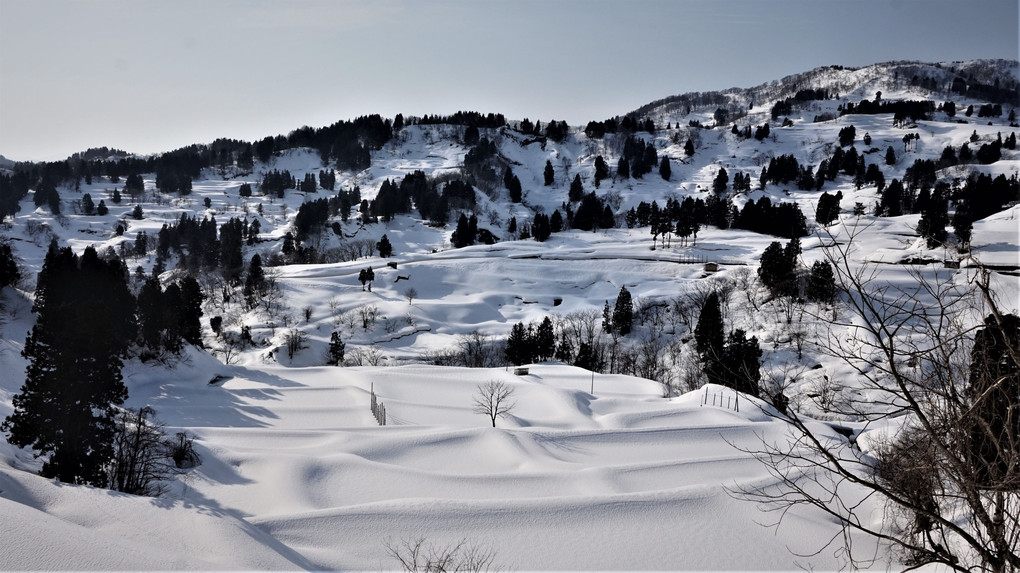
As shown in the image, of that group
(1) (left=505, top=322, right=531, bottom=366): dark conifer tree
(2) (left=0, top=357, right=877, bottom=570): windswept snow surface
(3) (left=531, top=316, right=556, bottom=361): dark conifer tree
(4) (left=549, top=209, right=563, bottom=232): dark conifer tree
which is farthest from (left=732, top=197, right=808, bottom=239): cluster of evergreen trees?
(2) (left=0, top=357, right=877, bottom=570): windswept snow surface

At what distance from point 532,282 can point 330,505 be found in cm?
6301

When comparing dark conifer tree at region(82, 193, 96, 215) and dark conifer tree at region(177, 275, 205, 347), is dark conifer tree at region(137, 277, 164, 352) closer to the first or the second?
dark conifer tree at region(177, 275, 205, 347)

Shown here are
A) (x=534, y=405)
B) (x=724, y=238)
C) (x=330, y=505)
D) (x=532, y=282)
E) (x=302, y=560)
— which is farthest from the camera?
(x=724, y=238)

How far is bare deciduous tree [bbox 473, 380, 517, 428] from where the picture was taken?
1230 inches

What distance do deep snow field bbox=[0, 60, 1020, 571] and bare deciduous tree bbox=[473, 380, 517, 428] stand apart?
74 cm

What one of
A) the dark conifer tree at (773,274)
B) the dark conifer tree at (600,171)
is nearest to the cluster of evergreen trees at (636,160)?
the dark conifer tree at (600,171)

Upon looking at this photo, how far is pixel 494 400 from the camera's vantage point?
3397 centimetres

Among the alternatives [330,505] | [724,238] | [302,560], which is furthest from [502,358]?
[724,238]

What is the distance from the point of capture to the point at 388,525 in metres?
15.3

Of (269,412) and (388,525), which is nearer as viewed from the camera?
(388,525)

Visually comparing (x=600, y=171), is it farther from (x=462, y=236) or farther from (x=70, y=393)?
(x=70, y=393)

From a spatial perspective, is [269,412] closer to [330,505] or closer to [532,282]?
[330,505]

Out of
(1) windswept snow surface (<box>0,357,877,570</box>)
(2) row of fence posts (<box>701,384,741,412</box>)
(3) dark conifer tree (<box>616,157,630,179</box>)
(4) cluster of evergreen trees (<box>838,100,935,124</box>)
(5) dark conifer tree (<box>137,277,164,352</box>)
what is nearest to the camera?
(1) windswept snow surface (<box>0,357,877,570</box>)

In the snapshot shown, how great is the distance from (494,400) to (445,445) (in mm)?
10040
